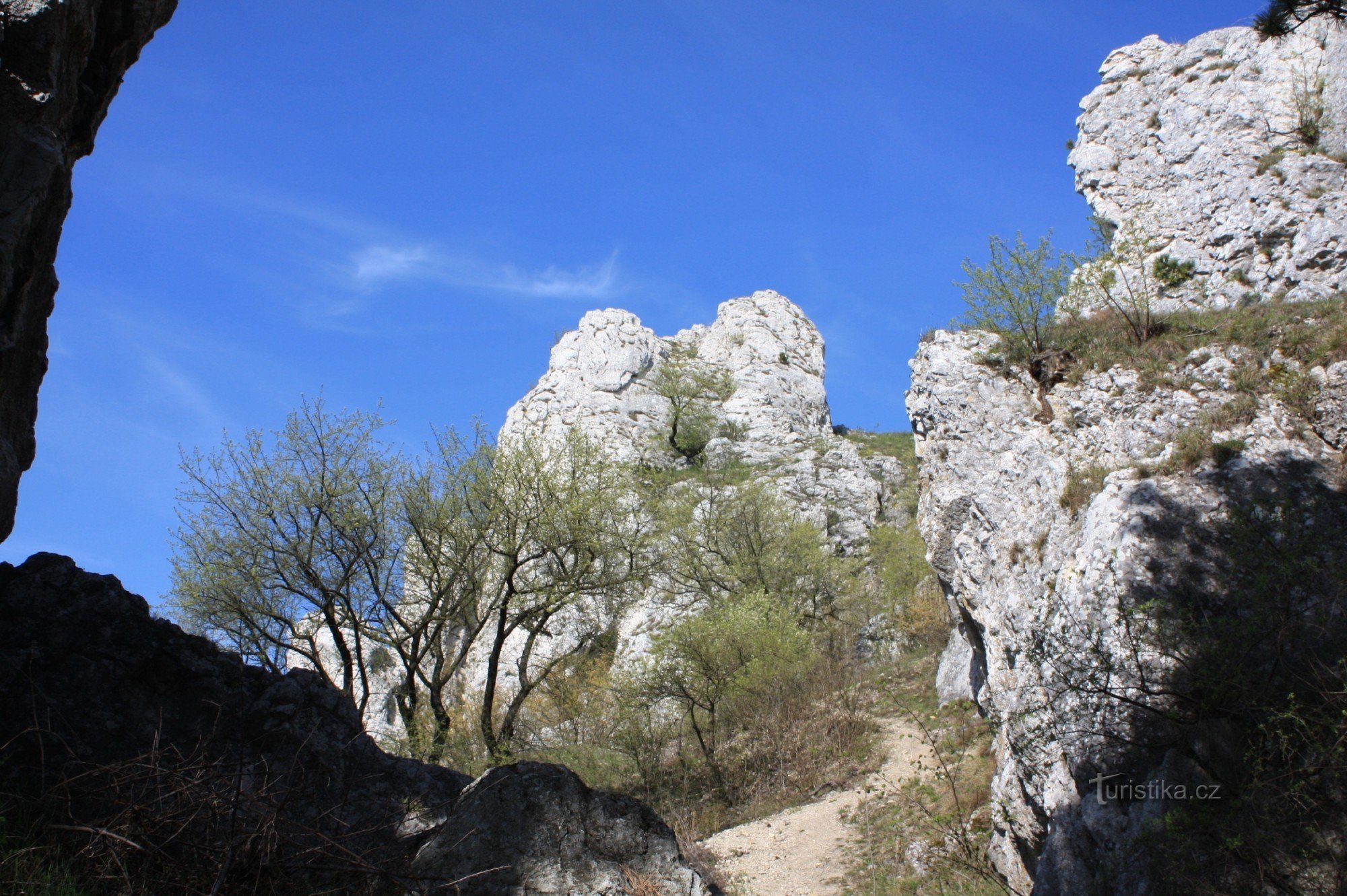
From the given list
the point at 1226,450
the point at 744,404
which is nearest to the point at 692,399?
the point at 744,404

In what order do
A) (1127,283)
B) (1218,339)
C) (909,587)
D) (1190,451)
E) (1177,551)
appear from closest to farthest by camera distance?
(1177,551), (1190,451), (1218,339), (1127,283), (909,587)

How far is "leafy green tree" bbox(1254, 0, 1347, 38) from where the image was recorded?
648 centimetres

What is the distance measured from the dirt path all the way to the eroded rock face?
406 inches

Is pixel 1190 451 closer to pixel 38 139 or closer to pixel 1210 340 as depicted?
pixel 1210 340

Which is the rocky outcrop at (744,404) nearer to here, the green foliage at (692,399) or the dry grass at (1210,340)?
the green foliage at (692,399)

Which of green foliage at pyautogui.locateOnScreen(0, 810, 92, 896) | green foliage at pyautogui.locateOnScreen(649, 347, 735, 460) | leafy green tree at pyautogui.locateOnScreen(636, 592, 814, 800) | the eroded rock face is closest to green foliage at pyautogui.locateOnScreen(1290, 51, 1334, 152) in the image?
the eroded rock face

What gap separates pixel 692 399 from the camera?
46.0 meters

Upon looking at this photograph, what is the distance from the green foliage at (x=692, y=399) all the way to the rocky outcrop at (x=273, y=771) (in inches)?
1466

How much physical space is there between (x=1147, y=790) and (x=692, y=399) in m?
39.3

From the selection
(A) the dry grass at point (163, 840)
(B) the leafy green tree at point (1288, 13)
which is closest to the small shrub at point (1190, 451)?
(B) the leafy green tree at point (1288, 13)

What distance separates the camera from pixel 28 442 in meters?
6.42

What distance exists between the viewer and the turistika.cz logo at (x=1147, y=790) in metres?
6.81

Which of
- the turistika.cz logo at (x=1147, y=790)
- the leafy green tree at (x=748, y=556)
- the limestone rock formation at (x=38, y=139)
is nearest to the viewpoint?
the limestone rock formation at (x=38, y=139)

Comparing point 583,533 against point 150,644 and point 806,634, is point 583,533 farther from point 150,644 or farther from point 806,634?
point 150,644
